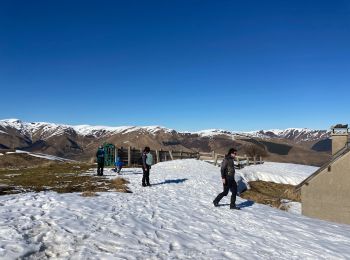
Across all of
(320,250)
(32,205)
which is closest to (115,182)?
(32,205)

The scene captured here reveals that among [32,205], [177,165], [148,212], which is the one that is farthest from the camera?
[177,165]

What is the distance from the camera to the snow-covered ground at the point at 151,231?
9.44 m

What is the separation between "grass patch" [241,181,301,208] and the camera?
33756mm

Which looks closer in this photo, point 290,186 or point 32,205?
point 32,205

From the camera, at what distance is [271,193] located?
128 feet

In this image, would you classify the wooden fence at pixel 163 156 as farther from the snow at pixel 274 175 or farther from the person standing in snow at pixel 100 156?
the person standing in snow at pixel 100 156

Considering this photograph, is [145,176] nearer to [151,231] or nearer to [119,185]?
[119,185]

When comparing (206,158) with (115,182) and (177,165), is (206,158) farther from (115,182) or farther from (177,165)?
(115,182)

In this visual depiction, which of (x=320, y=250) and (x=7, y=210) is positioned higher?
(x=7, y=210)

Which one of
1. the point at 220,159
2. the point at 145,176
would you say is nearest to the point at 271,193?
the point at 220,159

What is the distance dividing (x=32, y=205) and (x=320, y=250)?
9.96m

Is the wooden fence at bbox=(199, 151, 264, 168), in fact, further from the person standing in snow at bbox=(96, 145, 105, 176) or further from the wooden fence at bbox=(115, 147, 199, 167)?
the person standing in snow at bbox=(96, 145, 105, 176)

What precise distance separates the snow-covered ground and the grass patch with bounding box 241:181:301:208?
15.5 m

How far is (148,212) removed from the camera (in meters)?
14.7
